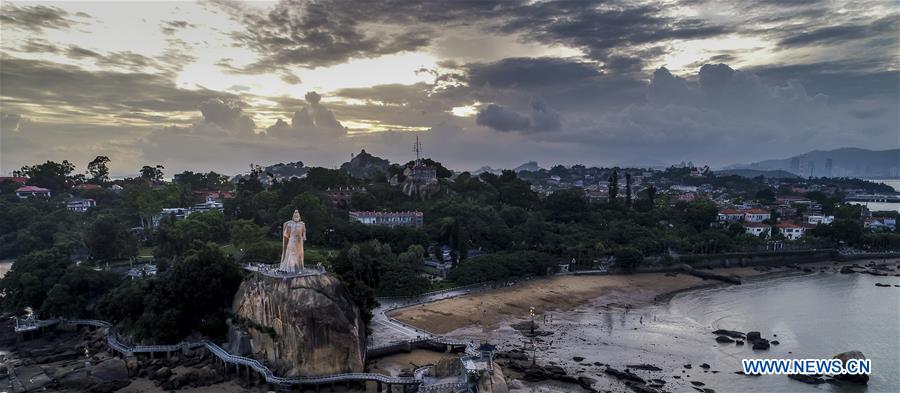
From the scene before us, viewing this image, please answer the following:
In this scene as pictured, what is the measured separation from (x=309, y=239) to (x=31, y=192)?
55.3m

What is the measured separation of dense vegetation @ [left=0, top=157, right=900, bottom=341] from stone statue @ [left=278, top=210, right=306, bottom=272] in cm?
538

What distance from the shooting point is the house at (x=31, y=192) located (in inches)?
3342

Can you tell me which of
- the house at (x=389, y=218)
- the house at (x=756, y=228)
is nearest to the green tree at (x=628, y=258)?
the house at (x=389, y=218)

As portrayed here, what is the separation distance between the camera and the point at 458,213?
236 feet

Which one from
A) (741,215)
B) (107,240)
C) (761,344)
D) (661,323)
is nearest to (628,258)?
(661,323)

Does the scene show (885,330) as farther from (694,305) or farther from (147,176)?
(147,176)

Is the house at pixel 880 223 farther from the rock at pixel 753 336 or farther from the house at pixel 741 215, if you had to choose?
the rock at pixel 753 336

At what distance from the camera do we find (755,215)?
92188mm

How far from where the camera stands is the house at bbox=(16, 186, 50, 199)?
8488 cm

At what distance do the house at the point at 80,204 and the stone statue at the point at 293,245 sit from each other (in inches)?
2616

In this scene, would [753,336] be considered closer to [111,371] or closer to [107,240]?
[111,371]

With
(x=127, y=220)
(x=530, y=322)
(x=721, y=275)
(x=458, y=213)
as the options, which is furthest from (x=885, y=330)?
(x=127, y=220)

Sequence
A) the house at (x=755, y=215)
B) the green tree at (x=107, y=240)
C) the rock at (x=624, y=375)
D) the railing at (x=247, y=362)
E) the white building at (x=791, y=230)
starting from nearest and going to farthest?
the railing at (x=247, y=362) → the rock at (x=624, y=375) → the green tree at (x=107, y=240) → the white building at (x=791, y=230) → the house at (x=755, y=215)

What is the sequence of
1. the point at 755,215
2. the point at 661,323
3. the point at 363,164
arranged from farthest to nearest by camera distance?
the point at 363,164 < the point at 755,215 < the point at 661,323
